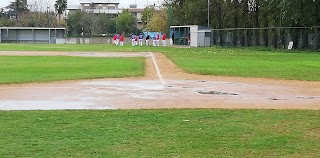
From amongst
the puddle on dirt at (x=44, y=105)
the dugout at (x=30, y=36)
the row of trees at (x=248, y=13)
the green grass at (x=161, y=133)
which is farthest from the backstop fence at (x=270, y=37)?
the green grass at (x=161, y=133)

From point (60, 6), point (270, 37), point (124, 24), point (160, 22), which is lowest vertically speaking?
point (270, 37)

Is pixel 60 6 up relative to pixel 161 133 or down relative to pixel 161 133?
up

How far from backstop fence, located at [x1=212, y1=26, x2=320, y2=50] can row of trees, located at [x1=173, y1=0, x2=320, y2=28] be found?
853 mm

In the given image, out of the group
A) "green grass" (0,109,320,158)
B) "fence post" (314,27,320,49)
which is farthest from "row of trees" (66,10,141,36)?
"green grass" (0,109,320,158)

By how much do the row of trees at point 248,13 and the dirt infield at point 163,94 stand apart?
32.1m


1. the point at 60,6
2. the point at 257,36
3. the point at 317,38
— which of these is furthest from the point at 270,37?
the point at 60,6

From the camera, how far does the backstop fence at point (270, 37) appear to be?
52.8 meters

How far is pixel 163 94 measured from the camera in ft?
53.3

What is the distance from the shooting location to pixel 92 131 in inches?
381

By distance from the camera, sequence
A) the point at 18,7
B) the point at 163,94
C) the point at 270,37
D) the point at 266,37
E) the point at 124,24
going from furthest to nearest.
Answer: the point at 18,7 → the point at 124,24 → the point at 266,37 → the point at 270,37 → the point at 163,94

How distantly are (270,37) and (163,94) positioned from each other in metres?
45.4

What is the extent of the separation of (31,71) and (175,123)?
16348 millimetres

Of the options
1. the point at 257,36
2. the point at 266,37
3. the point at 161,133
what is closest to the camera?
the point at 161,133

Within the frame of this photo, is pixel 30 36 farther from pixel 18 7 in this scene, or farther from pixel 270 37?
pixel 270 37
